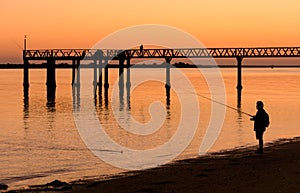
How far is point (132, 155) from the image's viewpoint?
1056 inches

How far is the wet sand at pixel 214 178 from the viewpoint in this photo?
49.4ft

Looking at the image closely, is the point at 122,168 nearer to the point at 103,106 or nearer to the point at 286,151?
the point at 286,151

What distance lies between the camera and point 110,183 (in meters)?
17.6

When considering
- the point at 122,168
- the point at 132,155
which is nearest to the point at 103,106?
the point at 132,155

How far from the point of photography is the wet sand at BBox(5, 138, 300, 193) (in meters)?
15.1

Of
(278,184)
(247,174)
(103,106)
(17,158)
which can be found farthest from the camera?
(103,106)

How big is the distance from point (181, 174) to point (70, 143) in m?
13.5

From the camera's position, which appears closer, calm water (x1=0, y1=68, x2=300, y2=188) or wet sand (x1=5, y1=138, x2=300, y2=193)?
wet sand (x1=5, y1=138, x2=300, y2=193)

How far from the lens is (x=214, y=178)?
1703cm

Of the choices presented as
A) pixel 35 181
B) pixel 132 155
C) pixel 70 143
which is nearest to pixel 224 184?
pixel 35 181

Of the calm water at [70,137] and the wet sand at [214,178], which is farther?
A: the calm water at [70,137]

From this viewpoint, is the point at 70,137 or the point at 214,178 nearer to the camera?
the point at 214,178

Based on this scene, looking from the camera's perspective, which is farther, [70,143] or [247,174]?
[70,143]

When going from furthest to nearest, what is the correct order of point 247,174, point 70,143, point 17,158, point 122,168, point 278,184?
point 70,143
point 17,158
point 122,168
point 247,174
point 278,184
